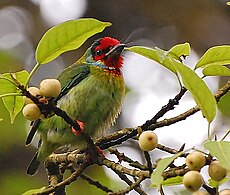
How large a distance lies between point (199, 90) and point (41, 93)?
0.32m

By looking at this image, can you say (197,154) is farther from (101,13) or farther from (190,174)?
(101,13)

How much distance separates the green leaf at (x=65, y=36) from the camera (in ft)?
4.25

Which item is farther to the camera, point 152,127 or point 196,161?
point 152,127

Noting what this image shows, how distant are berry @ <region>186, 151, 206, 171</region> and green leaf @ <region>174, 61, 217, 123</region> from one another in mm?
126

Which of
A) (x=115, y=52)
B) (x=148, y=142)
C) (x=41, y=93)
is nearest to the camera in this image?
(x=148, y=142)

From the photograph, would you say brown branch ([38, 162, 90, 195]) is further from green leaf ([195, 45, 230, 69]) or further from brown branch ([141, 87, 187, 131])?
green leaf ([195, 45, 230, 69])

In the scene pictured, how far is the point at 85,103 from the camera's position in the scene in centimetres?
223

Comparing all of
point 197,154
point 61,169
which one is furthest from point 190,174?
point 61,169

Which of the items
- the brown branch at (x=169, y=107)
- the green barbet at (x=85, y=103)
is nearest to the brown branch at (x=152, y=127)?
the brown branch at (x=169, y=107)

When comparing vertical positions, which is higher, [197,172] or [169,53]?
[169,53]

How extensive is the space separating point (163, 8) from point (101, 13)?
419 mm

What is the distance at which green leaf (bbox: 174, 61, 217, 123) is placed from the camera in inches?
46.5

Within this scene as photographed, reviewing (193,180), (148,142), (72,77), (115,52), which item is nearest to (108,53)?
(115,52)

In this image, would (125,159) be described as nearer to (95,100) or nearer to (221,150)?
(221,150)
